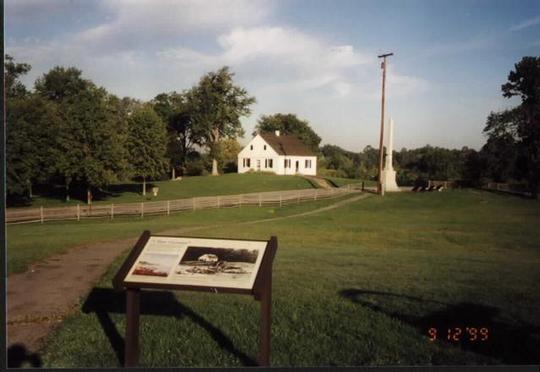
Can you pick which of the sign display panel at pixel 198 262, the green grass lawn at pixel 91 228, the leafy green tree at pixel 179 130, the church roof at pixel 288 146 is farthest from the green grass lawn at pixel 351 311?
the church roof at pixel 288 146

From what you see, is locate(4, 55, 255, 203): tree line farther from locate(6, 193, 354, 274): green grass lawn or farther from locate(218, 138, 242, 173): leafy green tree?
locate(6, 193, 354, 274): green grass lawn

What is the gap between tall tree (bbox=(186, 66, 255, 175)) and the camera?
480 inches

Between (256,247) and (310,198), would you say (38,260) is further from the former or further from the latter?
(310,198)

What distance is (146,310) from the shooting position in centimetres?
734

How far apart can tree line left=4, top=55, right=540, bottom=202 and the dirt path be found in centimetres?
185

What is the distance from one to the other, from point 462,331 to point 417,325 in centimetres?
60

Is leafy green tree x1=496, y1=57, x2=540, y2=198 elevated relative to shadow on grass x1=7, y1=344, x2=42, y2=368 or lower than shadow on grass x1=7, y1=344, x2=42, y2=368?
elevated

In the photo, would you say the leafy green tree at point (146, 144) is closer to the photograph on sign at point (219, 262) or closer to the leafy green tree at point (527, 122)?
the leafy green tree at point (527, 122)

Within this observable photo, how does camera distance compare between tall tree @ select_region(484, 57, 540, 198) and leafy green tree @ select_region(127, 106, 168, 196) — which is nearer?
tall tree @ select_region(484, 57, 540, 198)

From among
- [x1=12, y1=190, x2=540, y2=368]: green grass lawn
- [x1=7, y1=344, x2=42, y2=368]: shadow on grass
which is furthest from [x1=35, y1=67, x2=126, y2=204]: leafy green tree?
[x1=7, y1=344, x2=42, y2=368]: shadow on grass

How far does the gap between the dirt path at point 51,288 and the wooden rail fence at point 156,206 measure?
1460mm
